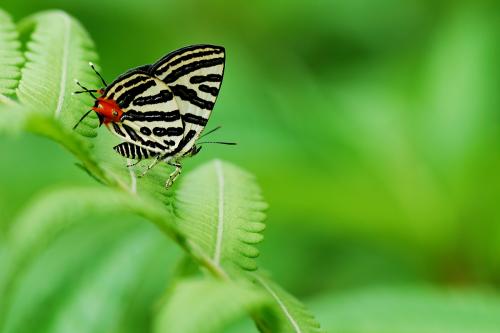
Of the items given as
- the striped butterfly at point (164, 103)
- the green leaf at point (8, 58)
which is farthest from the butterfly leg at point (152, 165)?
the green leaf at point (8, 58)

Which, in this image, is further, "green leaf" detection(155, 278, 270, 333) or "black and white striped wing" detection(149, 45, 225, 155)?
"black and white striped wing" detection(149, 45, 225, 155)

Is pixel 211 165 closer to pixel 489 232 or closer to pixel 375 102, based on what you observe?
pixel 489 232

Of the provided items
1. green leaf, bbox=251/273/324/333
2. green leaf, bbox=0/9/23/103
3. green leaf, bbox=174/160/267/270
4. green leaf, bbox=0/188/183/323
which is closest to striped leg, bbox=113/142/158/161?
green leaf, bbox=174/160/267/270

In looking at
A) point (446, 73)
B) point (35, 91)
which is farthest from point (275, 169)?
point (35, 91)

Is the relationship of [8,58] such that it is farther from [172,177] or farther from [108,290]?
[108,290]

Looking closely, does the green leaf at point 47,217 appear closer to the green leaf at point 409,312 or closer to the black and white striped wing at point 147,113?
the black and white striped wing at point 147,113

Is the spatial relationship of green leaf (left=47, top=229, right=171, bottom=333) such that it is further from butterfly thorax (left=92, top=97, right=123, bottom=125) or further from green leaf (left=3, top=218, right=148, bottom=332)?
butterfly thorax (left=92, top=97, right=123, bottom=125)

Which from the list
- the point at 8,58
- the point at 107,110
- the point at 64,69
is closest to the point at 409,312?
the point at 107,110
